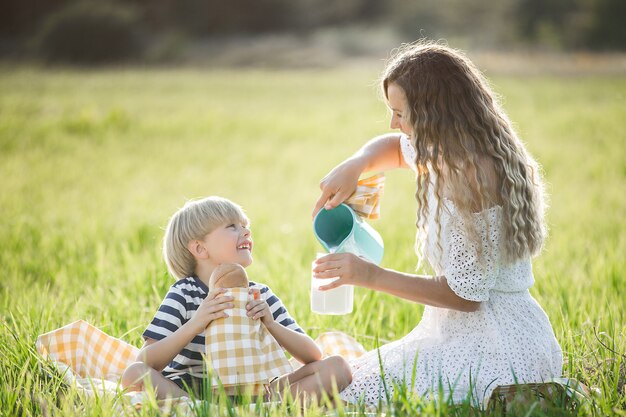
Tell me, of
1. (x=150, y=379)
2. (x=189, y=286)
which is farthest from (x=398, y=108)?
(x=150, y=379)

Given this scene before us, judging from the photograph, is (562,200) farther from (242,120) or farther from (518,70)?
(518,70)

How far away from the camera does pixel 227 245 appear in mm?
2529

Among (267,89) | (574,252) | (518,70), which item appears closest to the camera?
(574,252)

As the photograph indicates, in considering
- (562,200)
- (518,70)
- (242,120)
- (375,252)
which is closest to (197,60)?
(518,70)

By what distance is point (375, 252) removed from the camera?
2.56 metres

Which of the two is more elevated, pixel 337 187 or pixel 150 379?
pixel 337 187

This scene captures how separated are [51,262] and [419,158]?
2867 mm

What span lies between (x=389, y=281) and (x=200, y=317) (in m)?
0.59

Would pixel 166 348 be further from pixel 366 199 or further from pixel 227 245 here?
pixel 366 199

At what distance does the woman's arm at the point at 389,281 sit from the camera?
2.25m

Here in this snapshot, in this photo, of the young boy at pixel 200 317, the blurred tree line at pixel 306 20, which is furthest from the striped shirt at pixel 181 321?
the blurred tree line at pixel 306 20

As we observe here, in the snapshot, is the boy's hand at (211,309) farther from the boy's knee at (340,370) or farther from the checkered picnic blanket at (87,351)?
the checkered picnic blanket at (87,351)

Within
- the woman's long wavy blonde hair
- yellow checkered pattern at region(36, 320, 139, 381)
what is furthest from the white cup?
yellow checkered pattern at region(36, 320, 139, 381)

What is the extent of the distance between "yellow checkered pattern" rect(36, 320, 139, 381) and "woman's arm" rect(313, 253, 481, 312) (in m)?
0.90
